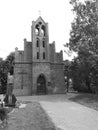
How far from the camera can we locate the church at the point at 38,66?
31.2 m

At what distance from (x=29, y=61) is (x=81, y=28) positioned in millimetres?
12888

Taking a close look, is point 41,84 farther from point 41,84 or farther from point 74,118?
point 74,118

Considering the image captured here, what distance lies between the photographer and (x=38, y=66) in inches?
1248

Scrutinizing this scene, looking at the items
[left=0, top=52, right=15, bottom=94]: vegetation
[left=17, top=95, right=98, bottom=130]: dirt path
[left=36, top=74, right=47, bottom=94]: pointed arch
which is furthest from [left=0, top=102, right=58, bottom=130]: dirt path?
[left=0, top=52, right=15, bottom=94]: vegetation

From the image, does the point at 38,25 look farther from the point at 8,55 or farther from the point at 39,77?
the point at 8,55

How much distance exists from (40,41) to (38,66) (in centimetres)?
491

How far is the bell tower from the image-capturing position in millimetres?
32244

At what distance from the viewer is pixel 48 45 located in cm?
3291

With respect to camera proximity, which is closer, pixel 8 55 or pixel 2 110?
pixel 2 110

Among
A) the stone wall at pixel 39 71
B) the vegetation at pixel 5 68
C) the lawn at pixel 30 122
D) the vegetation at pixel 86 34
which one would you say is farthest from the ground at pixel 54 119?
the vegetation at pixel 5 68

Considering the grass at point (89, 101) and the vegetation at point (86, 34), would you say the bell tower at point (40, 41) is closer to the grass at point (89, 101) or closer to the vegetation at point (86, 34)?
the vegetation at point (86, 34)

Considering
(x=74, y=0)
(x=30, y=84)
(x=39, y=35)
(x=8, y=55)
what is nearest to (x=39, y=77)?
(x=30, y=84)

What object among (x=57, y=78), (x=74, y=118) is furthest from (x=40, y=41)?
(x=74, y=118)

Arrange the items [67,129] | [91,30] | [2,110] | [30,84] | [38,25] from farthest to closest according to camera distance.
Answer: [38,25] → [30,84] → [91,30] → [2,110] → [67,129]
